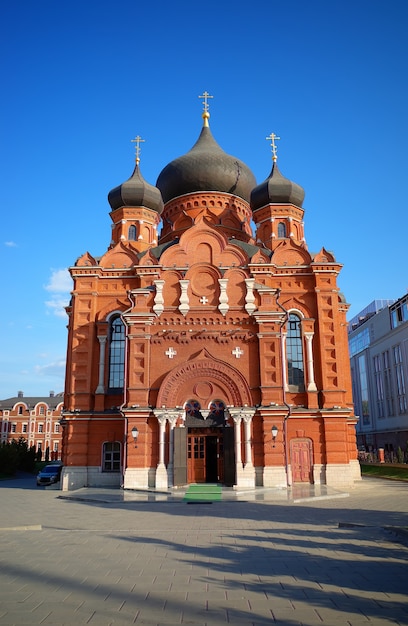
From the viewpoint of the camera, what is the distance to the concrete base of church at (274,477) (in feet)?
73.3

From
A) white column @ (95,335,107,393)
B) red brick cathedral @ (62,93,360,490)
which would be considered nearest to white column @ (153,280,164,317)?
red brick cathedral @ (62,93,360,490)

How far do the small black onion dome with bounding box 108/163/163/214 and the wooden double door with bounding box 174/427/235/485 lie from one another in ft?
45.4

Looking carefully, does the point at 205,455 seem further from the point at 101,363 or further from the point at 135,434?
the point at 101,363

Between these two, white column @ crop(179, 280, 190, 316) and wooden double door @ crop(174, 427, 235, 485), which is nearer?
wooden double door @ crop(174, 427, 235, 485)

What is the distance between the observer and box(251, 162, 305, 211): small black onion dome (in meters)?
31.2

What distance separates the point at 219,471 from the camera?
23.6m

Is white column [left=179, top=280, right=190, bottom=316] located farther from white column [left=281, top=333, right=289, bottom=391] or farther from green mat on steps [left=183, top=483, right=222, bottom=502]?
green mat on steps [left=183, top=483, right=222, bottom=502]

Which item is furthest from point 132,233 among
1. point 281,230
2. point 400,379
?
point 400,379

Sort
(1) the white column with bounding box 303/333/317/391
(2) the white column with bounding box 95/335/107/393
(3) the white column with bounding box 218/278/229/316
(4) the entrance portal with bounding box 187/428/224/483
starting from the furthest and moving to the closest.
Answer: (2) the white column with bounding box 95/335/107/393 < (1) the white column with bounding box 303/333/317/391 < (3) the white column with bounding box 218/278/229/316 < (4) the entrance portal with bounding box 187/428/224/483

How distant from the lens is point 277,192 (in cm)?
3120

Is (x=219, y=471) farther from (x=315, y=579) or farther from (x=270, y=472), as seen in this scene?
(x=315, y=579)

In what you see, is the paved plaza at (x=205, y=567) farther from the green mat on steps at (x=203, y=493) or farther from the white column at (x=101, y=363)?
the white column at (x=101, y=363)

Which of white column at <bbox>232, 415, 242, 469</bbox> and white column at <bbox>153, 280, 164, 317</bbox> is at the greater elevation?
white column at <bbox>153, 280, 164, 317</bbox>

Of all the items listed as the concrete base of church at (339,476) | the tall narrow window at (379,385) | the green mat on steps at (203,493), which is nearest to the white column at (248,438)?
the green mat on steps at (203,493)
